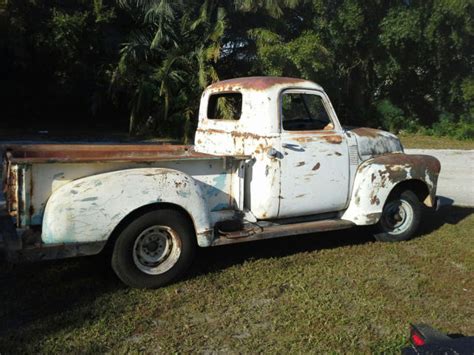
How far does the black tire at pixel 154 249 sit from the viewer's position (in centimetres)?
430

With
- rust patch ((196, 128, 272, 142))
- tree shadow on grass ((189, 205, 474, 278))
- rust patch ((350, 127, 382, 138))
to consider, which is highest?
rust patch ((350, 127, 382, 138))

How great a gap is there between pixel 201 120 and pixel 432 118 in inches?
823

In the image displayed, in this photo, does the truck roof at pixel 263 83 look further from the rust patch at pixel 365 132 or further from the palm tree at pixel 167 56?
the palm tree at pixel 167 56

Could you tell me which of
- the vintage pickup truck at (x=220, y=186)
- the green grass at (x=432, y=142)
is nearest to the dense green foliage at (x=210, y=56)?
the green grass at (x=432, y=142)

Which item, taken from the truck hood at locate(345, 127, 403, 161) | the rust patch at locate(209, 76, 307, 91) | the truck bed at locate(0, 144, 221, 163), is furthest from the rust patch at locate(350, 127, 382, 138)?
the truck bed at locate(0, 144, 221, 163)

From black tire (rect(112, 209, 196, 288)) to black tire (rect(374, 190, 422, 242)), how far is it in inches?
101

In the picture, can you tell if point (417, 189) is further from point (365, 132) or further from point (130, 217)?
point (130, 217)

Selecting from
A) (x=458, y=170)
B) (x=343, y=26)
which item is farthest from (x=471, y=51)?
(x=458, y=170)

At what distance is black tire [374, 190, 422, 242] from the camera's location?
6031 millimetres

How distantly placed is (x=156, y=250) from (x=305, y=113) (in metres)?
2.45

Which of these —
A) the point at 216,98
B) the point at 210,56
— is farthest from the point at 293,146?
the point at 210,56

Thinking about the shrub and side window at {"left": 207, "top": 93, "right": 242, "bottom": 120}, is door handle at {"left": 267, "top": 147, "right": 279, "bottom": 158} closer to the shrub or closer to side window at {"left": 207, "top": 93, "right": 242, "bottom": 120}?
side window at {"left": 207, "top": 93, "right": 242, "bottom": 120}

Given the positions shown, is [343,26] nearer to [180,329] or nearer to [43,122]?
[43,122]

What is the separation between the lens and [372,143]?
597 cm
